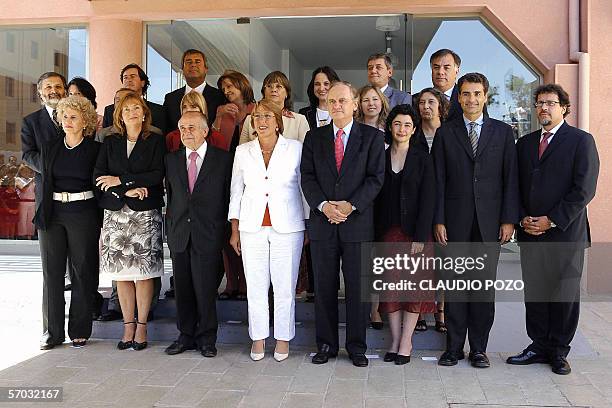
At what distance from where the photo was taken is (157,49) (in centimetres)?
820

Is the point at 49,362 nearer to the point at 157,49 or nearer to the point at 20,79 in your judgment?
the point at 157,49

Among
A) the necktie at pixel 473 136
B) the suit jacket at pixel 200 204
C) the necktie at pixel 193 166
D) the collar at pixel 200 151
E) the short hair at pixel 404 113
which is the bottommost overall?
the suit jacket at pixel 200 204

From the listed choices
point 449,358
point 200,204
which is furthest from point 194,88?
point 449,358

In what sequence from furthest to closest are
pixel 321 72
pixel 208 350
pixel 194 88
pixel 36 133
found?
pixel 194 88
pixel 321 72
pixel 36 133
pixel 208 350

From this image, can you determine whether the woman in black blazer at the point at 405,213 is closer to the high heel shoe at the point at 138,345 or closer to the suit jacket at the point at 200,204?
the suit jacket at the point at 200,204

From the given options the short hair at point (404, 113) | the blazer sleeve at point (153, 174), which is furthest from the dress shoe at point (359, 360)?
the blazer sleeve at point (153, 174)

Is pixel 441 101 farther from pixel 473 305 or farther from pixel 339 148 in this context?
pixel 473 305

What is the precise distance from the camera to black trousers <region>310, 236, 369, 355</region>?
166 inches

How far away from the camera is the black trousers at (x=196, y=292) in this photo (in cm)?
442

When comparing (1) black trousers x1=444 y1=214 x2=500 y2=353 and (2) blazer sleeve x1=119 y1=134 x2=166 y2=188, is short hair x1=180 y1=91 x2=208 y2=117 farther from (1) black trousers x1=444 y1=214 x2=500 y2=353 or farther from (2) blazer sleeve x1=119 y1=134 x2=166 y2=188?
(1) black trousers x1=444 y1=214 x2=500 y2=353

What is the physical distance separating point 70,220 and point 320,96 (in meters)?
2.20

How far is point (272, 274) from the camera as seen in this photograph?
14.3 feet

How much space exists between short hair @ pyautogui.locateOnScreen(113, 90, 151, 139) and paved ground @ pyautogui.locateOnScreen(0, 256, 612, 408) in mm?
1649

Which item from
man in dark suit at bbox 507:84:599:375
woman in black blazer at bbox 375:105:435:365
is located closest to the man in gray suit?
woman in black blazer at bbox 375:105:435:365
